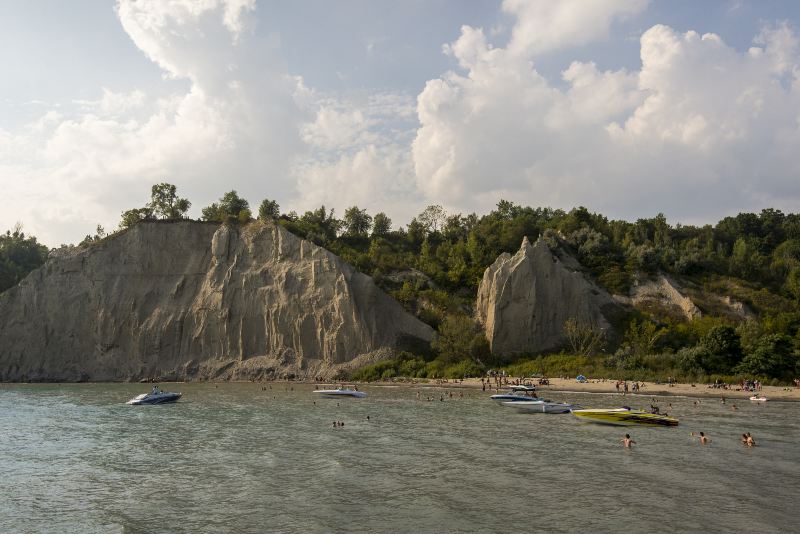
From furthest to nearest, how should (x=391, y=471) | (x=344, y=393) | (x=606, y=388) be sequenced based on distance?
(x=606, y=388) < (x=344, y=393) < (x=391, y=471)

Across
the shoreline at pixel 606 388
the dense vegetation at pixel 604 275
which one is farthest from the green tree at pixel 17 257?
the shoreline at pixel 606 388

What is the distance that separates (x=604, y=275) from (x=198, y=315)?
51524 millimetres

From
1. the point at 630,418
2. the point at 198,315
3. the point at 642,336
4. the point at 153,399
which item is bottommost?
Answer: the point at 630,418

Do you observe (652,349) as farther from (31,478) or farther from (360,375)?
(31,478)

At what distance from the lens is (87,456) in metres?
29.7

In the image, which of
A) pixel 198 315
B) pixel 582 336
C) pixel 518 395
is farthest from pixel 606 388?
pixel 198 315

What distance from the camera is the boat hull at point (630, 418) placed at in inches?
1441

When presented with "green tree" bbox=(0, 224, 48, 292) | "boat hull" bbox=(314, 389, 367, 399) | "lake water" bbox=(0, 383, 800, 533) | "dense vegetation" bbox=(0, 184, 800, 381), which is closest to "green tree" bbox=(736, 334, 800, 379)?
"dense vegetation" bbox=(0, 184, 800, 381)

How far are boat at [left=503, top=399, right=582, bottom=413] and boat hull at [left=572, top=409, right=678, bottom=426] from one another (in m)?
4.69

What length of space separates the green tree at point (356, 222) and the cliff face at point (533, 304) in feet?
141

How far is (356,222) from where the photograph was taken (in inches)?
4365

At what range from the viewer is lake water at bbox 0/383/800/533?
19.2m

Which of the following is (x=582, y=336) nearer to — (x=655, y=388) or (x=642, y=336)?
(x=642, y=336)

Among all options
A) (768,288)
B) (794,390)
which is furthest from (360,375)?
(768,288)
